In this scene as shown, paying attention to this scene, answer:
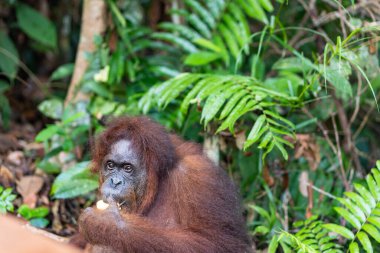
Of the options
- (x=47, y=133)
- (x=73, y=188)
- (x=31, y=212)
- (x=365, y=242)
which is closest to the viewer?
(x=365, y=242)

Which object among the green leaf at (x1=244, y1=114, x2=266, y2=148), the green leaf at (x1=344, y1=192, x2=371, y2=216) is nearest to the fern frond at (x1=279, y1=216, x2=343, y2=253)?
the green leaf at (x1=344, y1=192, x2=371, y2=216)

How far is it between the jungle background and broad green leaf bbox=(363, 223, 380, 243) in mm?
25

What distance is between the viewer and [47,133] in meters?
6.20

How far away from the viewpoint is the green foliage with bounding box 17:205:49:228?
18.7 feet

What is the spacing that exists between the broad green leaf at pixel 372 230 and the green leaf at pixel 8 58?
445 centimetres

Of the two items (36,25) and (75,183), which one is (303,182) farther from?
(36,25)

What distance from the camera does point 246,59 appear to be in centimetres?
740

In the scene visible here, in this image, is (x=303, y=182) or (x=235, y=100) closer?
(x=235, y=100)

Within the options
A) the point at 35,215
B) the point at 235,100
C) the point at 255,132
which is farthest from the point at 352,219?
the point at 35,215

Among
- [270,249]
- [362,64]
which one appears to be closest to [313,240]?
[270,249]

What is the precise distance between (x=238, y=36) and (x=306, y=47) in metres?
1.22

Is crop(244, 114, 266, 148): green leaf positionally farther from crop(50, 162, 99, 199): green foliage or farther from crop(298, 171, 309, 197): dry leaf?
crop(50, 162, 99, 199): green foliage

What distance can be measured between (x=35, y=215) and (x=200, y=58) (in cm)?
216

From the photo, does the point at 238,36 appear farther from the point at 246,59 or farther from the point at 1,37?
the point at 1,37
